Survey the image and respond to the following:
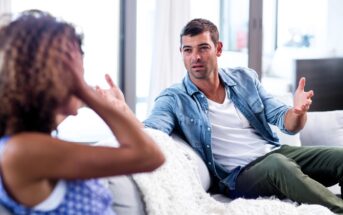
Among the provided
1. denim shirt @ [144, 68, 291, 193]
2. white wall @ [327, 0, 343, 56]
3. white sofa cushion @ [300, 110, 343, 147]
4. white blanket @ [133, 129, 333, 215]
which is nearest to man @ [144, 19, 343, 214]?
denim shirt @ [144, 68, 291, 193]

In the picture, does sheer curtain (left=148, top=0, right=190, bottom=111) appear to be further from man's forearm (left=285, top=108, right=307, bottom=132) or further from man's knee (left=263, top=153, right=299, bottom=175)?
man's knee (left=263, top=153, right=299, bottom=175)

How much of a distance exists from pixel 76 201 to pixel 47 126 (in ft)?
0.57

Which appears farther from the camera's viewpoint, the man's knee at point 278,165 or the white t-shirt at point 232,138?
the white t-shirt at point 232,138

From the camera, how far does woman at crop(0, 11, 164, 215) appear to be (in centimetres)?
94

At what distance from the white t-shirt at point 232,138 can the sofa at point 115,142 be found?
138 mm

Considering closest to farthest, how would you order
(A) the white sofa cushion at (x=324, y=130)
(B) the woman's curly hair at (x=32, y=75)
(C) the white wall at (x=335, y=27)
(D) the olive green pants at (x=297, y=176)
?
(B) the woman's curly hair at (x=32, y=75) → (D) the olive green pants at (x=297, y=176) → (A) the white sofa cushion at (x=324, y=130) → (C) the white wall at (x=335, y=27)

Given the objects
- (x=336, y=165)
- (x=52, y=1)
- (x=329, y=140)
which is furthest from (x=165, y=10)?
(x=336, y=165)

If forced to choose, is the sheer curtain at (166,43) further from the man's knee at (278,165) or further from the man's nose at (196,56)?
the man's knee at (278,165)

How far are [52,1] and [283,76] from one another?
2.21 metres

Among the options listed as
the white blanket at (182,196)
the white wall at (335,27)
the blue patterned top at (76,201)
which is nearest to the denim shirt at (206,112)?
the white blanket at (182,196)

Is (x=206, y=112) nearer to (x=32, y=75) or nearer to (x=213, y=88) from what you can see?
(x=213, y=88)

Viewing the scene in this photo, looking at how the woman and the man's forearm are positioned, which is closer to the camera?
the woman

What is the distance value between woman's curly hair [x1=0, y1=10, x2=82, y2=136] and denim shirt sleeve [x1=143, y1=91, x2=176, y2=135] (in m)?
1.11

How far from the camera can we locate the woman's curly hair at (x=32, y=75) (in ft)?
3.08
